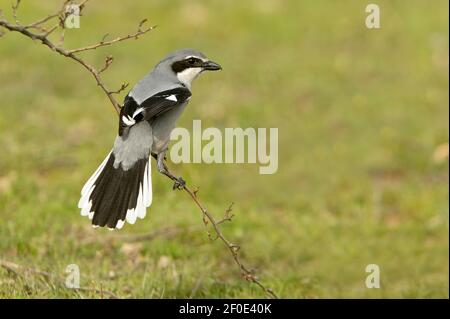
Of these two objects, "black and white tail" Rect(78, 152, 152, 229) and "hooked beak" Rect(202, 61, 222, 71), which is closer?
"black and white tail" Rect(78, 152, 152, 229)

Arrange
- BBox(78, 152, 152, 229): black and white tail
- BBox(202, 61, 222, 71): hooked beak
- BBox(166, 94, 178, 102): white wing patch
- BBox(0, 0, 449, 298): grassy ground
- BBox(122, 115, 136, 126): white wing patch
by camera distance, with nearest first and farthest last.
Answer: BBox(78, 152, 152, 229): black and white tail
BBox(122, 115, 136, 126): white wing patch
BBox(166, 94, 178, 102): white wing patch
BBox(202, 61, 222, 71): hooked beak
BBox(0, 0, 449, 298): grassy ground

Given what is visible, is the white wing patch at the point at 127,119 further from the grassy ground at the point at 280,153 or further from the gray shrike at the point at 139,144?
the grassy ground at the point at 280,153

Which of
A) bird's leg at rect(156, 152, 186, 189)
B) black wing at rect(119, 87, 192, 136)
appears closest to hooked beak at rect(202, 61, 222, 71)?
black wing at rect(119, 87, 192, 136)

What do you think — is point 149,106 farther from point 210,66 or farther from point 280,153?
point 280,153

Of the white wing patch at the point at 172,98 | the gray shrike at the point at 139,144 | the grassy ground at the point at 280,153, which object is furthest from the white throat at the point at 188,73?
the grassy ground at the point at 280,153

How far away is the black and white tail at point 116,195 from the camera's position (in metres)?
6.60

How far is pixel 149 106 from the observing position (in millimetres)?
6848

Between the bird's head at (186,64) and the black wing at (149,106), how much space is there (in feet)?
1.18

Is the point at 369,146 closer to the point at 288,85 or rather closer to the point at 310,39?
the point at 288,85

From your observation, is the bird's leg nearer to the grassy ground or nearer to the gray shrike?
the gray shrike

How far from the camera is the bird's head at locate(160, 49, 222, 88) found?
7445mm
